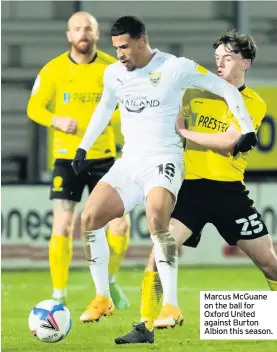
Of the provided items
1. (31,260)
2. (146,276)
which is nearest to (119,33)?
(146,276)

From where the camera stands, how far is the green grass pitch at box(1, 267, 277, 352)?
292 inches

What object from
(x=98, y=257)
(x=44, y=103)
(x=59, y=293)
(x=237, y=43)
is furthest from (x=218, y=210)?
(x=44, y=103)

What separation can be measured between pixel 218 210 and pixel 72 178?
1894 millimetres

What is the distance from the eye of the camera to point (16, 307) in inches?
374

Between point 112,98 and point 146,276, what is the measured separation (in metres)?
1.10

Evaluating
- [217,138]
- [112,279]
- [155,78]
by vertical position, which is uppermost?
[155,78]

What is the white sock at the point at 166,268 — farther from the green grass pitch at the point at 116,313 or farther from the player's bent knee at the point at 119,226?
the player's bent knee at the point at 119,226

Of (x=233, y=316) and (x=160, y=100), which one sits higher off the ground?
(x=160, y=100)

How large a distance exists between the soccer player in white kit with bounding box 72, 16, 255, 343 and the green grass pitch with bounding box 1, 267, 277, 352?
1.15ft

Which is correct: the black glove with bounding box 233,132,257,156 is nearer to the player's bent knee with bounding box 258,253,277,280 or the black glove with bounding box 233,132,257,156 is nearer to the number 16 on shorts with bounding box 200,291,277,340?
the player's bent knee with bounding box 258,253,277,280

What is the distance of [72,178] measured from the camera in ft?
30.1

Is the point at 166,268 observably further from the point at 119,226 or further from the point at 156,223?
the point at 119,226

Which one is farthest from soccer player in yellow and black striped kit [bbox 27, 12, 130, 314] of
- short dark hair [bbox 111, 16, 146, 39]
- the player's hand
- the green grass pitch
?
short dark hair [bbox 111, 16, 146, 39]

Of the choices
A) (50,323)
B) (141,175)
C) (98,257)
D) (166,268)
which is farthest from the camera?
(98,257)
